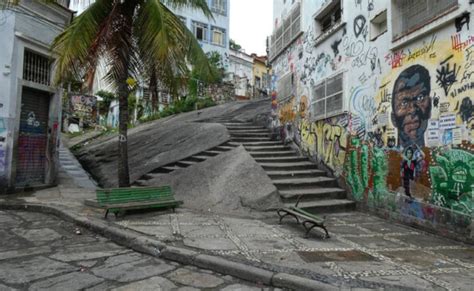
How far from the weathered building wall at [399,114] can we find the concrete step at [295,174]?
379 millimetres

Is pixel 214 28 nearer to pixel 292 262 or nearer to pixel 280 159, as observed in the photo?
pixel 280 159

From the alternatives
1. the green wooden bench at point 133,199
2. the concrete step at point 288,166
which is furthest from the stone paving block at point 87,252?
the concrete step at point 288,166

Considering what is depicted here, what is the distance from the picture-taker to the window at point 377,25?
327 inches

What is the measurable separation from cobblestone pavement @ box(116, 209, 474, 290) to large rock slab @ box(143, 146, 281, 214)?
0.55 metres

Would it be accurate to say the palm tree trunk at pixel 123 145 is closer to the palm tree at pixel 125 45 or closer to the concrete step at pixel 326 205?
the palm tree at pixel 125 45

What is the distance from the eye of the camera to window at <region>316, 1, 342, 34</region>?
10336mm

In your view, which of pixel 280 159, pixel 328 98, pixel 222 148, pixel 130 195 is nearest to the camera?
pixel 130 195

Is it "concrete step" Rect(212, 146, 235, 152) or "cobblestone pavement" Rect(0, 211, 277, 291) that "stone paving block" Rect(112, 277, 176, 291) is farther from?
"concrete step" Rect(212, 146, 235, 152)

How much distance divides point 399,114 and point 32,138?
9.88 meters

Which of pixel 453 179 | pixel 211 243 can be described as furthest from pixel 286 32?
pixel 211 243

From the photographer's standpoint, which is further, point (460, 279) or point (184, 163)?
point (184, 163)

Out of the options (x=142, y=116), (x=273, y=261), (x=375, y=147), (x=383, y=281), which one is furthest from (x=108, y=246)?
(x=142, y=116)

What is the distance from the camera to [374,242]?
6168 millimetres

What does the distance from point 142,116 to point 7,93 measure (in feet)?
65.5
